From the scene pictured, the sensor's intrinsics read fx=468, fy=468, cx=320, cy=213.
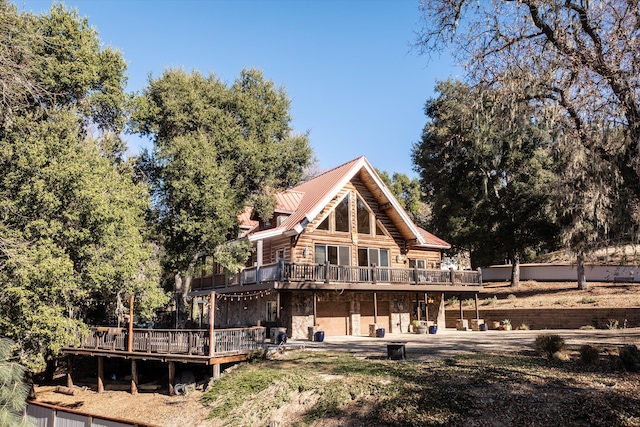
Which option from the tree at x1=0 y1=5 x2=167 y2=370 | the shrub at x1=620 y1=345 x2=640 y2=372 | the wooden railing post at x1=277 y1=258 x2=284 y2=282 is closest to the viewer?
the shrub at x1=620 y1=345 x2=640 y2=372

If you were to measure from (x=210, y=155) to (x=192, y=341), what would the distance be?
33.7 feet

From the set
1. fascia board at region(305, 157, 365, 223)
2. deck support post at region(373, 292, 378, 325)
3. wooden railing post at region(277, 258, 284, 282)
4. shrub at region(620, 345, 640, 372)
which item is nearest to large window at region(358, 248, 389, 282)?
deck support post at region(373, 292, 378, 325)

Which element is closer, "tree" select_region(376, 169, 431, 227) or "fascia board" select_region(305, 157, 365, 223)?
"fascia board" select_region(305, 157, 365, 223)

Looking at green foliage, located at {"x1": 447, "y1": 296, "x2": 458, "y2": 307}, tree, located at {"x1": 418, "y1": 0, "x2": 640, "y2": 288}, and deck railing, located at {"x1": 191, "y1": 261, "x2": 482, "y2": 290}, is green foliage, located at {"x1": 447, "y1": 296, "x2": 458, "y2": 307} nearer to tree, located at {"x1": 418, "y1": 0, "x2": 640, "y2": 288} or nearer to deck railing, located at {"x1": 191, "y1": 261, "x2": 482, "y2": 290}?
deck railing, located at {"x1": 191, "y1": 261, "x2": 482, "y2": 290}

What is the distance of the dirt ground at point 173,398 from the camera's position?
→ 15.4 m

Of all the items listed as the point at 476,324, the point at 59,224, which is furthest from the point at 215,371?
the point at 476,324

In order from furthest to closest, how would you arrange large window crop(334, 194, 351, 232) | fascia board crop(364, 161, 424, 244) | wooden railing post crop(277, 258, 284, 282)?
fascia board crop(364, 161, 424, 244), large window crop(334, 194, 351, 232), wooden railing post crop(277, 258, 284, 282)

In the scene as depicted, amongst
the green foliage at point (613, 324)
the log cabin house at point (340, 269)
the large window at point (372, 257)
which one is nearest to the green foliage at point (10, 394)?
the log cabin house at point (340, 269)

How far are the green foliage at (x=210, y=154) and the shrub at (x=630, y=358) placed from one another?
17.3 m

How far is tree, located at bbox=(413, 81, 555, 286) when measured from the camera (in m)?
34.5

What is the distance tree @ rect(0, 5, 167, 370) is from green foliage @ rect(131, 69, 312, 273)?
2.30 meters

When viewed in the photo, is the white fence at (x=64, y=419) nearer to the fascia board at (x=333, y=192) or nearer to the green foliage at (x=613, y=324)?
the fascia board at (x=333, y=192)

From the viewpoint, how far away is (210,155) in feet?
78.8

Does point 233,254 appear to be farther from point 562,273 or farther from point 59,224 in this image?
point 562,273
